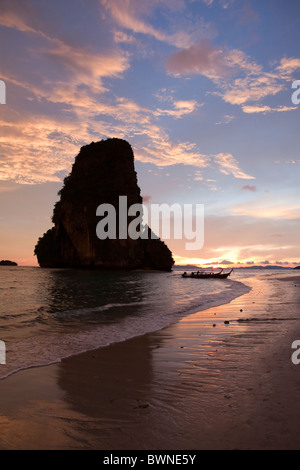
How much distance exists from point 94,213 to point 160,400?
8892 centimetres

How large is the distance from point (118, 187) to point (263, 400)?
9710cm

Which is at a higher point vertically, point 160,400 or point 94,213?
point 94,213

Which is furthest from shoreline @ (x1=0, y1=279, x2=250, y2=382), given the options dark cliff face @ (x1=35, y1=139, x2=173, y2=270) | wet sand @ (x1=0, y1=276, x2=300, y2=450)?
dark cliff face @ (x1=35, y1=139, x2=173, y2=270)

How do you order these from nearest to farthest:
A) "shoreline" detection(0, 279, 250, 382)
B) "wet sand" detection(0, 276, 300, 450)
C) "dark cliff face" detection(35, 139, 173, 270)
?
"wet sand" detection(0, 276, 300, 450), "shoreline" detection(0, 279, 250, 382), "dark cliff face" detection(35, 139, 173, 270)

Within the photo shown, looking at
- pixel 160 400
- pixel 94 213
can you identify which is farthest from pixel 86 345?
pixel 94 213

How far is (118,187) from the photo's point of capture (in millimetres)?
98438

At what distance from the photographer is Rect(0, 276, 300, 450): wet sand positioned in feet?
10.4

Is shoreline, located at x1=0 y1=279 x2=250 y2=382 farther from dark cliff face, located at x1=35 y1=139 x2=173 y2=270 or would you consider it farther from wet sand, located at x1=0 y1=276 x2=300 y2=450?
dark cliff face, located at x1=35 y1=139 x2=173 y2=270

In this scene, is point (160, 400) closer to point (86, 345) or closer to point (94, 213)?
point (86, 345)

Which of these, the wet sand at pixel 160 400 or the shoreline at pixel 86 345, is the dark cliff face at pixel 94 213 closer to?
the shoreline at pixel 86 345

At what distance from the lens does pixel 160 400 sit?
4258 mm

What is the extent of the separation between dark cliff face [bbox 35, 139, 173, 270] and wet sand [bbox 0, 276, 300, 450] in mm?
81670

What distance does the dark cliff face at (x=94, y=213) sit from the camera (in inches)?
3484

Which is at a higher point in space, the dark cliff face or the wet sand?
the dark cliff face
